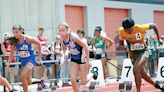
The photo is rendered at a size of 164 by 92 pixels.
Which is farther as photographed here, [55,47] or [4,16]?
[4,16]

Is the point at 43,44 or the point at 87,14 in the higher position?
the point at 87,14

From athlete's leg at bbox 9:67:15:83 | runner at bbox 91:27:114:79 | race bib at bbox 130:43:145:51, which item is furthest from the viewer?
runner at bbox 91:27:114:79

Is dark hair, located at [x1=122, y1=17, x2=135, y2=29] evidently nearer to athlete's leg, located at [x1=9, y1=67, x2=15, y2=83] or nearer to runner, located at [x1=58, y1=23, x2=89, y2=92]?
runner, located at [x1=58, y1=23, x2=89, y2=92]

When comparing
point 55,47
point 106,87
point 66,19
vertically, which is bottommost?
point 106,87

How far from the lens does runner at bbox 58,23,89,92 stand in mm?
10562

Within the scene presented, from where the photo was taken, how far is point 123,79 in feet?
45.2

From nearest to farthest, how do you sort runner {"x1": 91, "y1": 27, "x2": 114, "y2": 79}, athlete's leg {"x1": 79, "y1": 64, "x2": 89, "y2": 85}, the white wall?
athlete's leg {"x1": 79, "y1": 64, "x2": 89, "y2": 85}, runner {"x1": 91, "y1": 27, "x2": 114, "y2": 79}, the white wall

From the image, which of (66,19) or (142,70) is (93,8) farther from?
(142,70)

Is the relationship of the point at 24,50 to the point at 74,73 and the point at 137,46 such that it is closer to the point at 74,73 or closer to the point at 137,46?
the point at 74,73

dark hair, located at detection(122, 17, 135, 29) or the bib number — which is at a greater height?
dark hair, located at detection(122, 17, 135, 29)

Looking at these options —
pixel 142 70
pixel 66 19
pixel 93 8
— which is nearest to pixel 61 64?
pixel 142 70

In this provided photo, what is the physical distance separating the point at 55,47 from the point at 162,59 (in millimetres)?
3645

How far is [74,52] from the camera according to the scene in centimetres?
1097

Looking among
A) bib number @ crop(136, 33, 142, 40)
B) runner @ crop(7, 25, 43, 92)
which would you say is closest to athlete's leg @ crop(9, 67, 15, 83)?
runner @ crop(7, 25, 43, 92)
